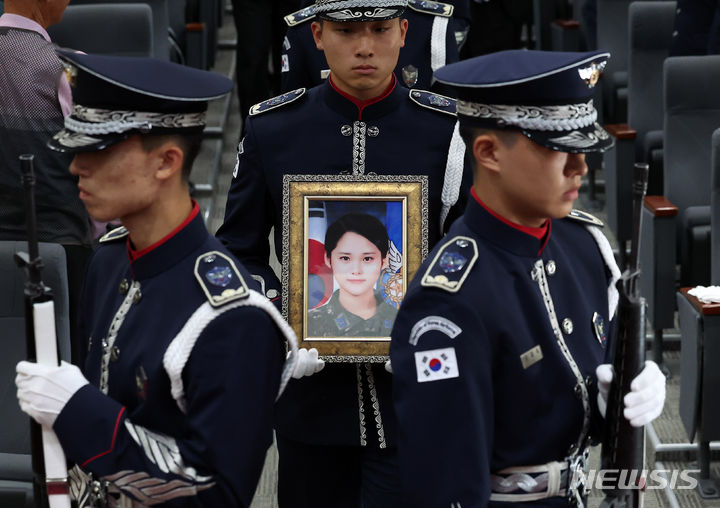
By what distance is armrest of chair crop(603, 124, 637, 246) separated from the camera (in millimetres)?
5242

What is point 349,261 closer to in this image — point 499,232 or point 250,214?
point 250,214

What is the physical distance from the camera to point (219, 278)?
1.98 m

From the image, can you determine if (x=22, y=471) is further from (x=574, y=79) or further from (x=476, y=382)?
(x=574, y=79)

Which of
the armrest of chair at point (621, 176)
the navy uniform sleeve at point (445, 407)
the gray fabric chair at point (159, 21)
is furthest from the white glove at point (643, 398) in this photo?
the gray fabric chair at point (159, 21)

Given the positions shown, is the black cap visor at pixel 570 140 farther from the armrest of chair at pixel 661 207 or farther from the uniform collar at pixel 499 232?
the armrest of chair at pixel 661 207

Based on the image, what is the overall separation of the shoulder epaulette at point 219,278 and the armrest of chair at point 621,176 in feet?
11.4

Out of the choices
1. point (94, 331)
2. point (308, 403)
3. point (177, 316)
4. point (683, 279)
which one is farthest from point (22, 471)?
point (683, 279)

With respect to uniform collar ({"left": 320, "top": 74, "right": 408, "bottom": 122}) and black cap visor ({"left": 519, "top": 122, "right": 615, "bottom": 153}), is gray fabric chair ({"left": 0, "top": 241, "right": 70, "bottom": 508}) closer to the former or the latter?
uniform collar ({"left": 320, "top": 74, "right": 408, "bottom": 122})

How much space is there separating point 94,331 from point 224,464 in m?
0.38

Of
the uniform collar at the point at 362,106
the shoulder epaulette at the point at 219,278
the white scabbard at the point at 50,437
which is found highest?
the uniform collar at the point at 362,106

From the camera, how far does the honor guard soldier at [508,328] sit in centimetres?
192

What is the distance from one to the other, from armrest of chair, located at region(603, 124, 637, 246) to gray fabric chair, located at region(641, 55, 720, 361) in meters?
0.35

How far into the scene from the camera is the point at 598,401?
6.84 ft

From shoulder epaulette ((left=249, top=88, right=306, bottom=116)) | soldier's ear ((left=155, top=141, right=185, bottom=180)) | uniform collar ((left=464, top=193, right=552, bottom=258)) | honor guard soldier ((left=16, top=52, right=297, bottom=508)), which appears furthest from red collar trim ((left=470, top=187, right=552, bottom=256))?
shoulder epaulette ((left=249, top=88, right=306, bottom=116))
